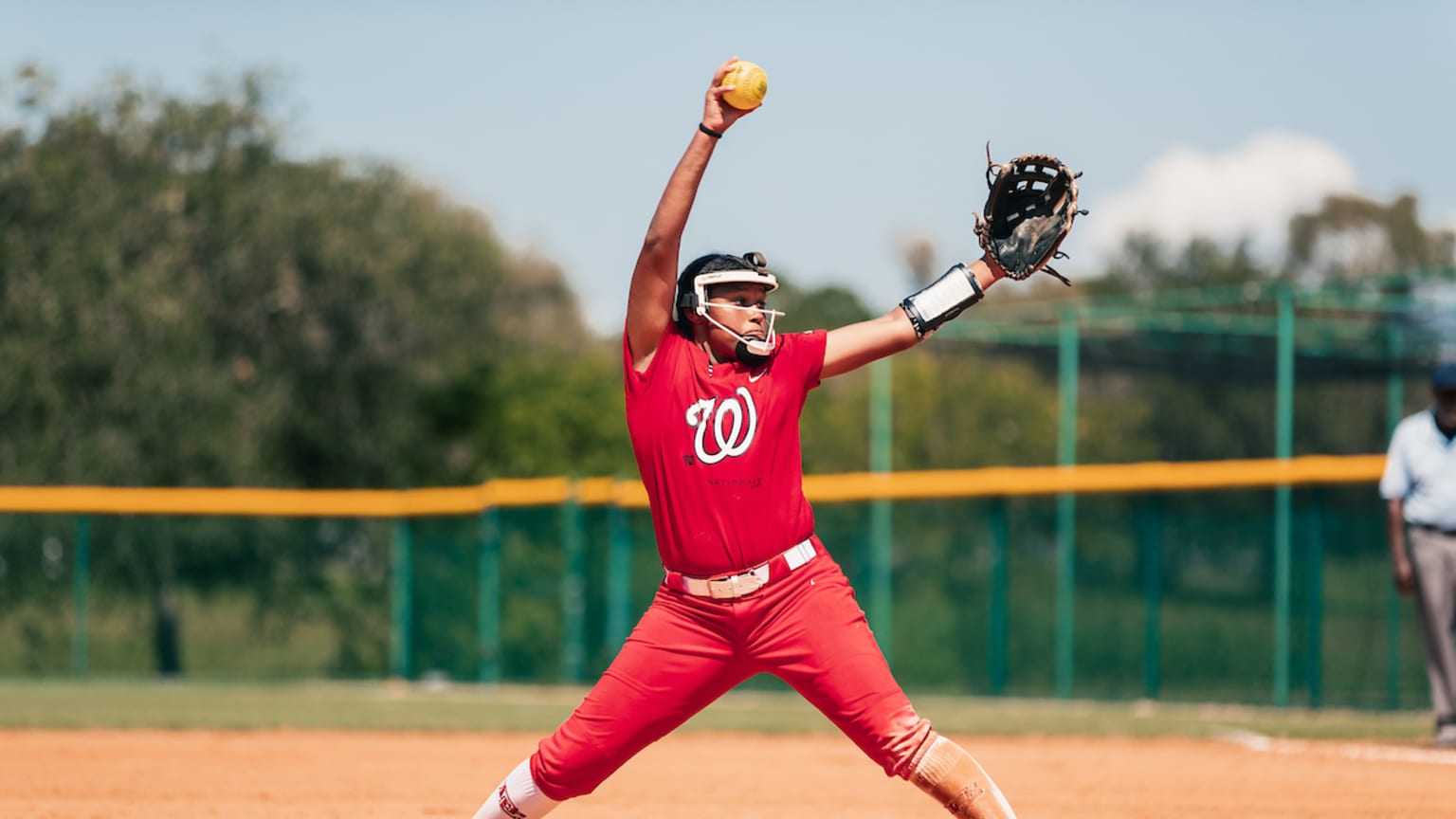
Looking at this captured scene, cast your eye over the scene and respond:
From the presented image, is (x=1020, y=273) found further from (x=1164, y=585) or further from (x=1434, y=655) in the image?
(x=1164, y=585)

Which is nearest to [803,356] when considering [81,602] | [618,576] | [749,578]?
[749,578]

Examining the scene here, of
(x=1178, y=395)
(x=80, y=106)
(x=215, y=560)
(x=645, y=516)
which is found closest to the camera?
(x=645, y=516)

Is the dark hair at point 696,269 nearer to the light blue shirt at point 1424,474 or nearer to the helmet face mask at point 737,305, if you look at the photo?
the helmet face mask at point 737,305

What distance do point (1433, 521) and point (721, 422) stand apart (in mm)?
6350

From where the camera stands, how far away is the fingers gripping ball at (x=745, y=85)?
16.8 ft

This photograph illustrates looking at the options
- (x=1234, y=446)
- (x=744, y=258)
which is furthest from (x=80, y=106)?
(x=744, y=258)

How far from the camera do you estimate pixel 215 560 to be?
19.7 meters

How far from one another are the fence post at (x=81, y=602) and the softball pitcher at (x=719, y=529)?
14.7m

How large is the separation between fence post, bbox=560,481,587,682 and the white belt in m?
13.2

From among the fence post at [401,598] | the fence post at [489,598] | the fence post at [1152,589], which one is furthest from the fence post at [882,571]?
the fence post at [401,598]

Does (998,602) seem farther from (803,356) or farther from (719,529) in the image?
(719,529)

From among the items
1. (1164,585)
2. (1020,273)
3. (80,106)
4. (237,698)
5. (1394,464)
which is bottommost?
(237,698)

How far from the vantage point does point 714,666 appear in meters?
5.19

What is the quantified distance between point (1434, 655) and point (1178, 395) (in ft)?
44.1
